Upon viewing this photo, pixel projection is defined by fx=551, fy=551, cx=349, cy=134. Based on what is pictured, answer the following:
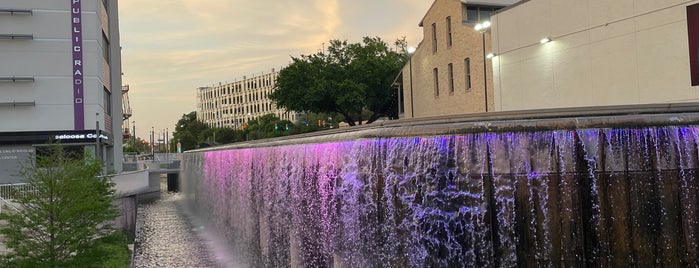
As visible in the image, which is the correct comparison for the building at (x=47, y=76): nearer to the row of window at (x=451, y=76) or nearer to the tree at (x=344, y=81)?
the tree at (x=344, y=81)

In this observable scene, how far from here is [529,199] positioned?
6.26 m

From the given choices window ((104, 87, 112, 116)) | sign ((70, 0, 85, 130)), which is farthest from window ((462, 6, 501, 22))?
window ((104, 87, 112, 116))

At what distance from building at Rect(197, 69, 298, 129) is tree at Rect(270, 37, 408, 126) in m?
71.5

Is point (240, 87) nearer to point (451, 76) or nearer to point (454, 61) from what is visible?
point (451, 76)

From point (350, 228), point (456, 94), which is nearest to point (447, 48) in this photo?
point (456, 94)

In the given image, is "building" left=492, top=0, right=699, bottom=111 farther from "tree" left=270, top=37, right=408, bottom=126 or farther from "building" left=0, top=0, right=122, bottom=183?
"building" left=0, top=0, right=122, bottom=183

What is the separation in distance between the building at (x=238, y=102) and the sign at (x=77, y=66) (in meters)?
88.8

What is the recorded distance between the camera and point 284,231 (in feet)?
37.8

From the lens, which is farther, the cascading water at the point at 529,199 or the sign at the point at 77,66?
the sign at the point at 77,66

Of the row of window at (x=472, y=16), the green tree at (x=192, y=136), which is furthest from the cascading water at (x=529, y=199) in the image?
the green tree at (x=192, y=136)

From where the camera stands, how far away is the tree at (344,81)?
161 ft

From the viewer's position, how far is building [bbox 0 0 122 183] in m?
33.2

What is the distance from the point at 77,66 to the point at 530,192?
3455 cm

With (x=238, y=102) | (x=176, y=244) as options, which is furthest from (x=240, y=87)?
(x=176, y=244)
